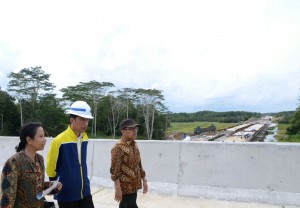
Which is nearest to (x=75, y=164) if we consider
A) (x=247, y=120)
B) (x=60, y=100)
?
(x=60, y=100)

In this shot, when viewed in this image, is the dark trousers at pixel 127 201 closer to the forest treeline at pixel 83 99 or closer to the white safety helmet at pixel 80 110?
the white safety helmet at pixel 80 110

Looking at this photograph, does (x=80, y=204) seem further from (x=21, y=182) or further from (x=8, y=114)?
(x=8, y=114)

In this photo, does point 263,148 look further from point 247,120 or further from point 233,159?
point 247,120

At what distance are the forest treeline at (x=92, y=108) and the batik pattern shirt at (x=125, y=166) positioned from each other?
51.1 meters

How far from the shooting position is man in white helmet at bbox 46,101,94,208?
3.31 m

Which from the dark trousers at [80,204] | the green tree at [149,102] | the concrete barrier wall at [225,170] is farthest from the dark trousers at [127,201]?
the green tree at [149,102]

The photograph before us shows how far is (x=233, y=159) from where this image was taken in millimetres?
5613

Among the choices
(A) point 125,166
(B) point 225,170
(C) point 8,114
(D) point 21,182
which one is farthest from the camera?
(C) point 8,114

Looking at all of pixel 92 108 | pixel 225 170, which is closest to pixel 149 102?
pixel 92 108

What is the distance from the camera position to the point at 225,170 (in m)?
5.66

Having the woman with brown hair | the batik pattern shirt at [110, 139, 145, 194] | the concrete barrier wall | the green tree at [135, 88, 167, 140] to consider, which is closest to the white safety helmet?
the woman with brown hair

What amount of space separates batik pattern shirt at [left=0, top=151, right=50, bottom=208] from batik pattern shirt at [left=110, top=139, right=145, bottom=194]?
1.16 m

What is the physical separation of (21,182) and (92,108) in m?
70.1

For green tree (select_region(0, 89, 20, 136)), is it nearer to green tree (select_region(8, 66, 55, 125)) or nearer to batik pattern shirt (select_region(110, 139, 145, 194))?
green tree (select_region(8, 66, 55, 125))
